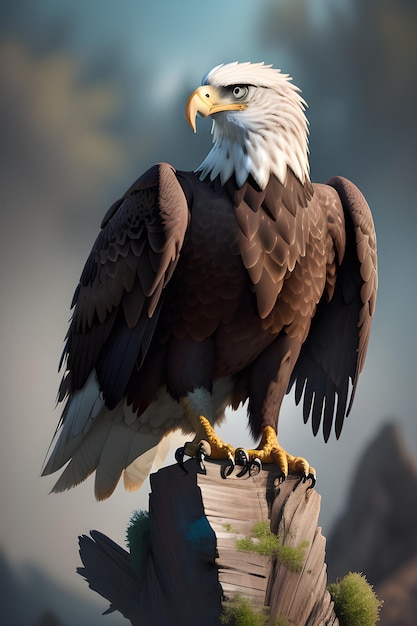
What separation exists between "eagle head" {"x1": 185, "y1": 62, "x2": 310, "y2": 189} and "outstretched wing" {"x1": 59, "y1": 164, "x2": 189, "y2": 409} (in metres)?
0.20

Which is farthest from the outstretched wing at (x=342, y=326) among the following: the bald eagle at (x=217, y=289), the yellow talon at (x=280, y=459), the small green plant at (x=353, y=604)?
the small green plant at (x=353, y=604)

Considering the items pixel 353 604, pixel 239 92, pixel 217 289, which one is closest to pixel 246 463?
pixel 217 289

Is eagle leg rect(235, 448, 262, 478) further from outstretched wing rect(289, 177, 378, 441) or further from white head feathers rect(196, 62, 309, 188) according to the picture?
white head feathers rect(196, 62, 309, 188)

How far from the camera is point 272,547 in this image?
7.86 feet

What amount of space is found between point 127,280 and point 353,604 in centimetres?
130

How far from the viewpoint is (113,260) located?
107 inches

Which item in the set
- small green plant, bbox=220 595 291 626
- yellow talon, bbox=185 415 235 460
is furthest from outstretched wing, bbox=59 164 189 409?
small green plant, bbox=220 595 291 626

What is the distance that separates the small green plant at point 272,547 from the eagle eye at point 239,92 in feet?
4.39

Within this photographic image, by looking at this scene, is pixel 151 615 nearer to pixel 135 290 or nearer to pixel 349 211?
pixel 135 290

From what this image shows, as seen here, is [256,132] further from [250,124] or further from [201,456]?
[201,456]

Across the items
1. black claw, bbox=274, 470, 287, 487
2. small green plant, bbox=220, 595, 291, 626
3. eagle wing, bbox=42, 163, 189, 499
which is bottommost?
small green plant, bbox=220, 595, 291, 626

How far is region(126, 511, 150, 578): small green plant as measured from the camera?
2.71 m

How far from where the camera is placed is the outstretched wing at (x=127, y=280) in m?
2.54

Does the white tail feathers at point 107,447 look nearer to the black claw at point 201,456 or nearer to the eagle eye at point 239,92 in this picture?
the black claw at point 201,456
